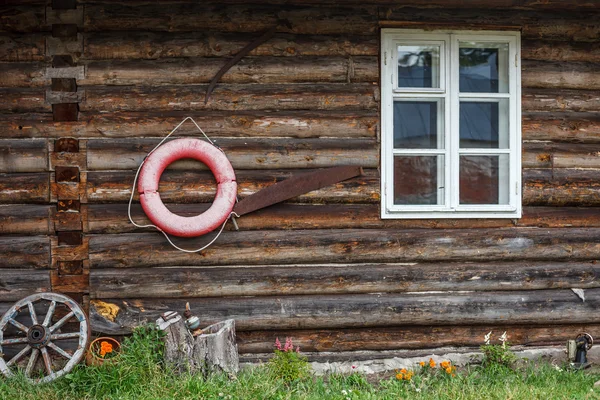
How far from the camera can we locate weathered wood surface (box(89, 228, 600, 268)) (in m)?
5.18

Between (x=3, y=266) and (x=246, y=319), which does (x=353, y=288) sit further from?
(x=3, y=266)

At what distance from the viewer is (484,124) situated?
18.0 feet

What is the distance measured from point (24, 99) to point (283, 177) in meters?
2.14

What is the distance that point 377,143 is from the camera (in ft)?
17.5

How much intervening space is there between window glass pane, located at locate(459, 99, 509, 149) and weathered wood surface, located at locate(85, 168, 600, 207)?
1.21 ft

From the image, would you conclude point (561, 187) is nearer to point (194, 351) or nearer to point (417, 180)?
point (417, 180)

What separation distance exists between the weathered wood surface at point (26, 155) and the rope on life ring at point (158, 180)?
2.49ft

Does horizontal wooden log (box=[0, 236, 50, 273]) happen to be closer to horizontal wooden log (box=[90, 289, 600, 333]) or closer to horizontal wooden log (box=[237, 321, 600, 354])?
horizontal wooden log (box=[90, 289, 600, 333])

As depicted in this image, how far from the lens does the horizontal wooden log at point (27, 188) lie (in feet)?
16.9

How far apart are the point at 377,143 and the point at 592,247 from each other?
2.04m

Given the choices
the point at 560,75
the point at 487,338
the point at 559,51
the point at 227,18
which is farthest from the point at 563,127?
the point at 227,18

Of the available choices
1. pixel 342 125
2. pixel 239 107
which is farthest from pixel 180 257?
pixel 342 125

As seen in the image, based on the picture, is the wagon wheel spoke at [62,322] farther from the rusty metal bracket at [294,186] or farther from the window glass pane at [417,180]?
the window glass pane at [417,180]

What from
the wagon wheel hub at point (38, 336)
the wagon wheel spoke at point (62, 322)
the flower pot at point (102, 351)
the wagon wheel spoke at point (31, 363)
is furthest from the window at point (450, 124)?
the wagon wheel spoke at point (31, 363)
